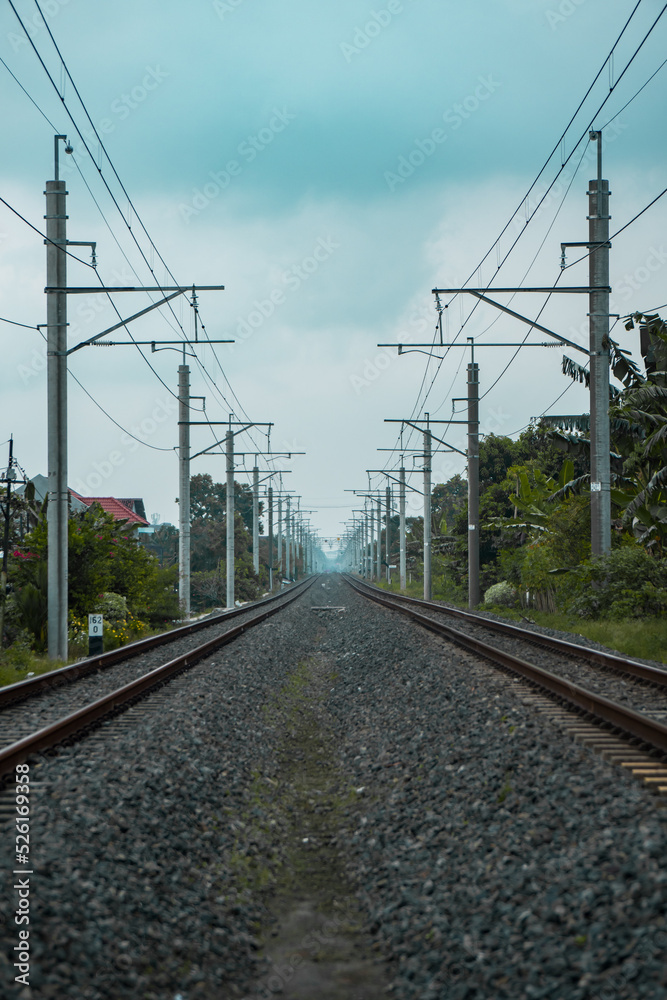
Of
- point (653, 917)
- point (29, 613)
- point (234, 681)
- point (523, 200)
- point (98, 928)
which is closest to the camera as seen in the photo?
point (653, 917)

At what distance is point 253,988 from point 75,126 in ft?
43.0

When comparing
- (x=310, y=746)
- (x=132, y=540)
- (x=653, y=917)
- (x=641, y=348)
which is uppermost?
(x=641, y=348)

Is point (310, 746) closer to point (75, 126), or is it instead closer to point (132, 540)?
point (75, 126)

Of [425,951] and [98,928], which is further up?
[98,928]

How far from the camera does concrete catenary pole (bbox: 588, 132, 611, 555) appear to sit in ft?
67.4

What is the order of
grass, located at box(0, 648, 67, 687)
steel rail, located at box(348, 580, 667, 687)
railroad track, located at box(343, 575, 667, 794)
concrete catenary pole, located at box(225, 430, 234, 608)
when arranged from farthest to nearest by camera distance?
concrete catenary pole, located at box(225, 430, 234, 608), grass, located at box(0, 648, 67, 687), steel rail, located at box(348, 580, 667, 687), railroad track, located at box(343, 575, 667, 794)

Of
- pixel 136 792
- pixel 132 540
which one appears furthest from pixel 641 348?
pixel 136 792

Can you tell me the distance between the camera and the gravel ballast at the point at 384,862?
177 inches

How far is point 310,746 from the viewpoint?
11.3 meters

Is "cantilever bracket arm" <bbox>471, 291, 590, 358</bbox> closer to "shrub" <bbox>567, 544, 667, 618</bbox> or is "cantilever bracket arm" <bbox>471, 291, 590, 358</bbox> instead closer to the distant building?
"shrub" <bbox>567, 544, 667, 618</bbox>

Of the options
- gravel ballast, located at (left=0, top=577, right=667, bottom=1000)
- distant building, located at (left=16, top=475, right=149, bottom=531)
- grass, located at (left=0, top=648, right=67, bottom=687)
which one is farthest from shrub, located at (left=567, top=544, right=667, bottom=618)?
distant building, located at (left=16, top=475, right=149, bottom=531)

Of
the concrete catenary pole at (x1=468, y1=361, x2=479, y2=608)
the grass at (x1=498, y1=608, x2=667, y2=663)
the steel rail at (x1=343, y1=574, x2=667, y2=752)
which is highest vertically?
the concrete catenary pole at (x1=468, y1=361, x2=479, y2=608)

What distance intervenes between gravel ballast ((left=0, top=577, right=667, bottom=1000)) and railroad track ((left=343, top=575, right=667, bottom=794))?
0.38 meters

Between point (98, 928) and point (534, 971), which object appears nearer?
point (534, 971)
